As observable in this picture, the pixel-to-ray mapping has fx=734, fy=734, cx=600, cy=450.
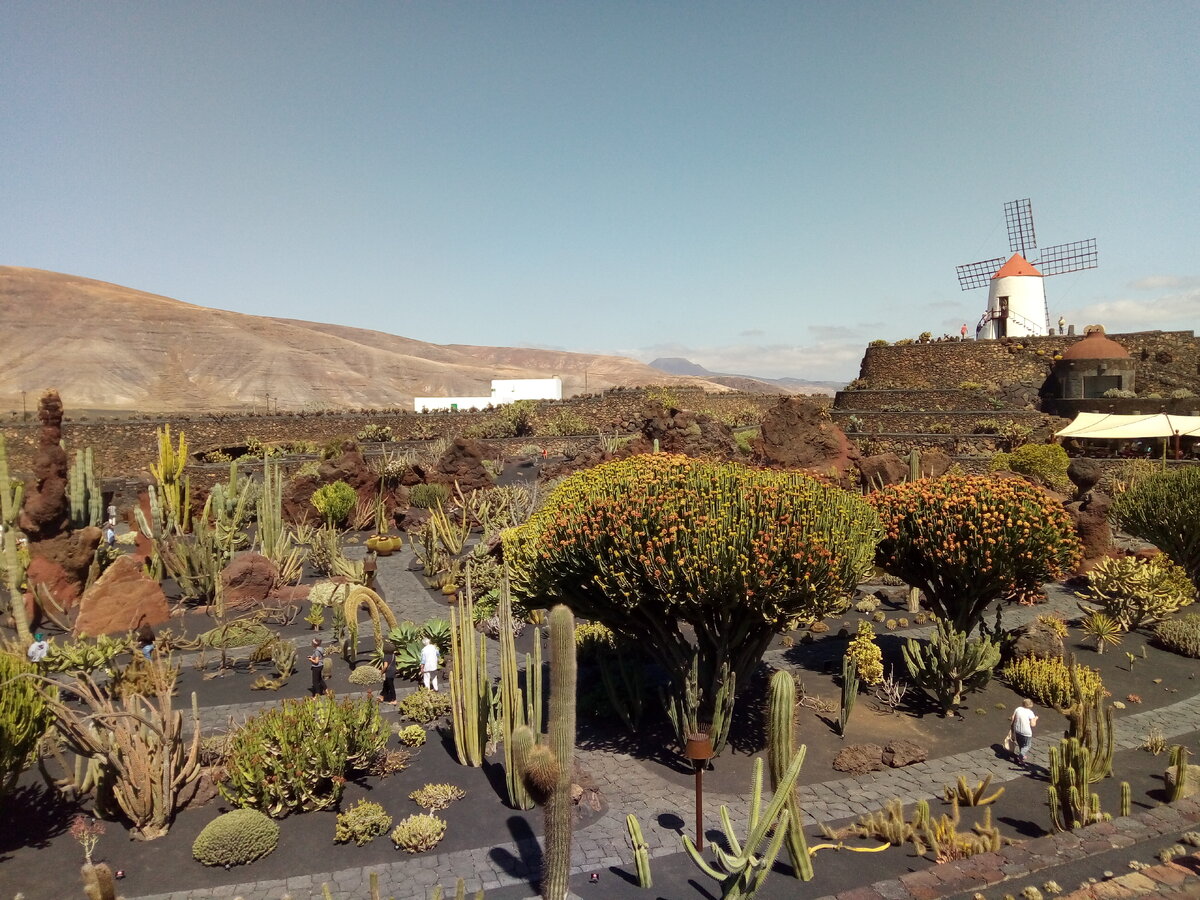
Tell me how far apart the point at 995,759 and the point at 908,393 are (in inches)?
1273

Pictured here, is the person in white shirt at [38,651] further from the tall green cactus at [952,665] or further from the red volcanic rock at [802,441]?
the red volcanic rock at [802,441]

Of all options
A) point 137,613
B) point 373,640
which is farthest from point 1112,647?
point 137,613

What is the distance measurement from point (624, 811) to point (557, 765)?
94.0 inches

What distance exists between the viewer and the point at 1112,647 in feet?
44.2

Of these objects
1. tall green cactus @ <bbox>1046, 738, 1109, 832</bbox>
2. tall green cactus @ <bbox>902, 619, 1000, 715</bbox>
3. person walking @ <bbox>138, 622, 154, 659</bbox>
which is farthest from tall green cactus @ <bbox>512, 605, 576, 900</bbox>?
person walking @ <bbox>138, 622, 154, 659</bbox>

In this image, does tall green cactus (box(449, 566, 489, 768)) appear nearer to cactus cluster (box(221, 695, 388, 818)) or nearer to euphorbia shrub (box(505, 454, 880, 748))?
euphorbia shrub (box(505, 454, 880, 748))

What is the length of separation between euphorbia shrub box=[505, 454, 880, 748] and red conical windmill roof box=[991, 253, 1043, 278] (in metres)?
43.5

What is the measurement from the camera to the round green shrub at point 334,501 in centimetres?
2317

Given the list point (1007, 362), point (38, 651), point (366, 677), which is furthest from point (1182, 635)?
point (1007, 362)

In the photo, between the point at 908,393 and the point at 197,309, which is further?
the point at 197,309

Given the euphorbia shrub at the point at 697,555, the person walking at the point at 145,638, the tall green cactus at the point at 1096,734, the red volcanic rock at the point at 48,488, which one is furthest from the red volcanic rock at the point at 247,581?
the tall green cactus at the point at 1096,734

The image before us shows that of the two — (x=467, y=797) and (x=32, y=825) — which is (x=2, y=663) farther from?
(x=467, y=797)

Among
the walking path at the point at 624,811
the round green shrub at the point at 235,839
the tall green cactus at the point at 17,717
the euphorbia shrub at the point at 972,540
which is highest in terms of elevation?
the euphorbia shrub at the point at 972,540

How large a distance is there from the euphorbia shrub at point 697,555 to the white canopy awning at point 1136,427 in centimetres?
2156
